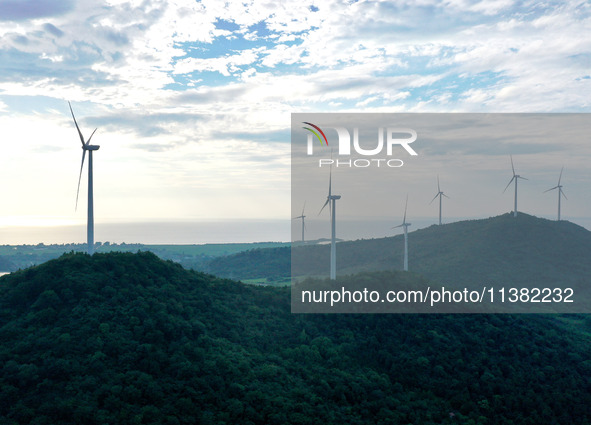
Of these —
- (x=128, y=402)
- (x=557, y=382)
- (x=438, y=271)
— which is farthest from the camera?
(x=438, y=271)

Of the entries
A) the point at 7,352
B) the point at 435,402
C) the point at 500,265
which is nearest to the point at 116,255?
the point at 7,352

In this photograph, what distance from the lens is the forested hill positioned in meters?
43.8

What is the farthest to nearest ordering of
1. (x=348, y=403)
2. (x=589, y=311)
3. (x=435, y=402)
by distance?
(x=589, y=311), (x=435, y=402), (x=348, y=403)

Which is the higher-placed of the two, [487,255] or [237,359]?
[487,255]

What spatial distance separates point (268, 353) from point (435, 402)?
67.9 feet

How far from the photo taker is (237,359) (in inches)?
2098

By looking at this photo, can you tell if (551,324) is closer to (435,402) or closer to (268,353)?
(435,402)

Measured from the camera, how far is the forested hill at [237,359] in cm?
4381

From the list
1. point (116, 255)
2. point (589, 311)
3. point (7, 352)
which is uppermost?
point (116, 255)

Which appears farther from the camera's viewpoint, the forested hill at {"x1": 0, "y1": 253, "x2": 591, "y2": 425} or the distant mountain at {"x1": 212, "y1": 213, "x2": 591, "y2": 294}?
the distant mountain at {"x1": 212, "y1": 213, "x2": 591, "y2": 294}

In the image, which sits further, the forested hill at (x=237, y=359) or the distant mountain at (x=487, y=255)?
the distant mountain at (x=487, y=255)

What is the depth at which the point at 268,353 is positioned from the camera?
5828 cm

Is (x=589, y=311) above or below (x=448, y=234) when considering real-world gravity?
below

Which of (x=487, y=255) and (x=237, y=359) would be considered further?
(x=487, y=255)
